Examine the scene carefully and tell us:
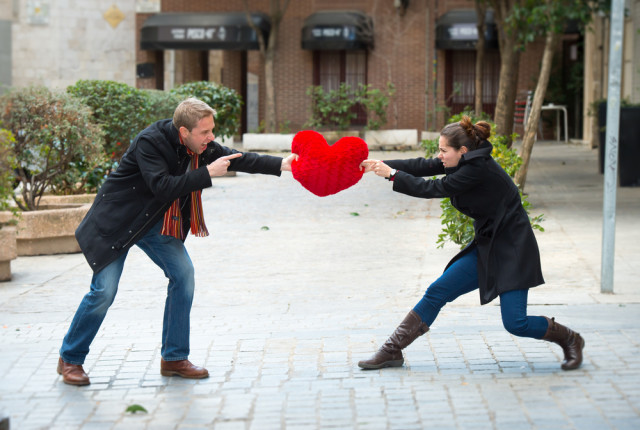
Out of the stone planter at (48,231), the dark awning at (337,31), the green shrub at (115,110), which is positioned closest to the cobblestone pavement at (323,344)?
the stone planter at (48,231)

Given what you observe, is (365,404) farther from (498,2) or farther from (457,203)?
(498,2)

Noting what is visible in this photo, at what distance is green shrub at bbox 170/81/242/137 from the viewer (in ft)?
A: 63.7

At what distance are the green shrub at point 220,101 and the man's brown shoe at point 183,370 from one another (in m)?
13.8

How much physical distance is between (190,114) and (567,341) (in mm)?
2595

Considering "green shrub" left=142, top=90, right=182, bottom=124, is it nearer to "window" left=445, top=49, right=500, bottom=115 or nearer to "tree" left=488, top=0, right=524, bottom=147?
"tree" left=488, top=0, right=524, bottom=147

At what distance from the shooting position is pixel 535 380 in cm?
557

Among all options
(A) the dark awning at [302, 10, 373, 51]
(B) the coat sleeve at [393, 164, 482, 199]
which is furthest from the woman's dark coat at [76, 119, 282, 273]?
(A) the dark awning at [302, 10, 373, 51]

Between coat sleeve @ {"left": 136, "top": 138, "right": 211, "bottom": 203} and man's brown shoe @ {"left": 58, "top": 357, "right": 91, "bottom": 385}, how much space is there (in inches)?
46.6

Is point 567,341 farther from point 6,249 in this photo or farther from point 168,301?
point 6,249

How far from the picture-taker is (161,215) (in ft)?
18.3

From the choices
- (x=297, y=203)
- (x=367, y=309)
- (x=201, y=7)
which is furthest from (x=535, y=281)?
(x=201, y=7)

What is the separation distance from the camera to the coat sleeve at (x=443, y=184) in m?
5.52

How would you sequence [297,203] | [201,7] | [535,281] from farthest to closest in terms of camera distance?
[201,7], [297,203], [535,281]

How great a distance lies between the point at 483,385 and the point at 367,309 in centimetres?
229
